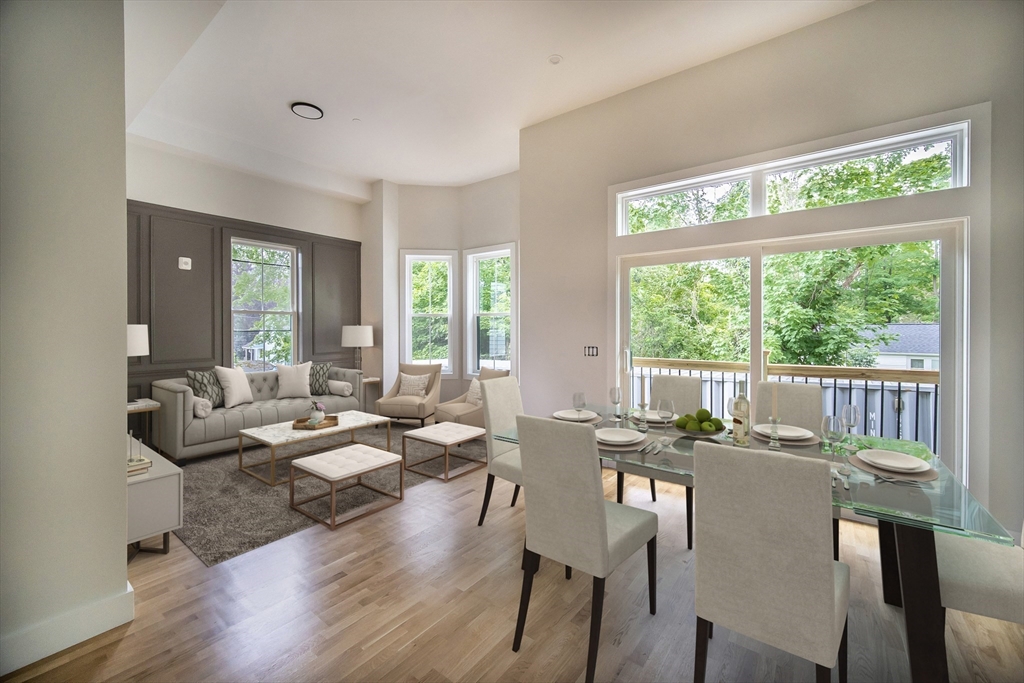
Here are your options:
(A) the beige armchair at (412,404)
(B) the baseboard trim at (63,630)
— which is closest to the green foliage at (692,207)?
(A) the beige armchair at (412,404)

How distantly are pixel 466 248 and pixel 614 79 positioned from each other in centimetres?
324

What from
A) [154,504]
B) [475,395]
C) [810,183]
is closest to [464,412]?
[475,395]

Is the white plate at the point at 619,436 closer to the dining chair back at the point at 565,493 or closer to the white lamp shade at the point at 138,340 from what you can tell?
the dining chair back at the point at 565,493

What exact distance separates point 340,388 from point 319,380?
32 cm

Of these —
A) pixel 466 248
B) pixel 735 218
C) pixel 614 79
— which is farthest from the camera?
pixel 466 248

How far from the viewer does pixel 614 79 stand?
139 inches

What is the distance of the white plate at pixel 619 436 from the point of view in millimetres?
1941

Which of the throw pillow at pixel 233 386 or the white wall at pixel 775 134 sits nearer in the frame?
the white wall at pixel 775 134

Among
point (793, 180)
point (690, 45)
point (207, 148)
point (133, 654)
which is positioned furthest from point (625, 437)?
point (207, 148)

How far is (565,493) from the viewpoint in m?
1.59

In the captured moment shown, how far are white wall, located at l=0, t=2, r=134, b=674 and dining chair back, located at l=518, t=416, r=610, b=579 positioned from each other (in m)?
1.81

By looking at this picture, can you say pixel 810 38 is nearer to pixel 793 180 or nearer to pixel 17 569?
pixel 793 180

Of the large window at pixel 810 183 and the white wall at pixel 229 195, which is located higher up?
the white wall at pixel 229 195

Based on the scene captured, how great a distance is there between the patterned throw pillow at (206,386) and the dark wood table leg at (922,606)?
17.6 feet
